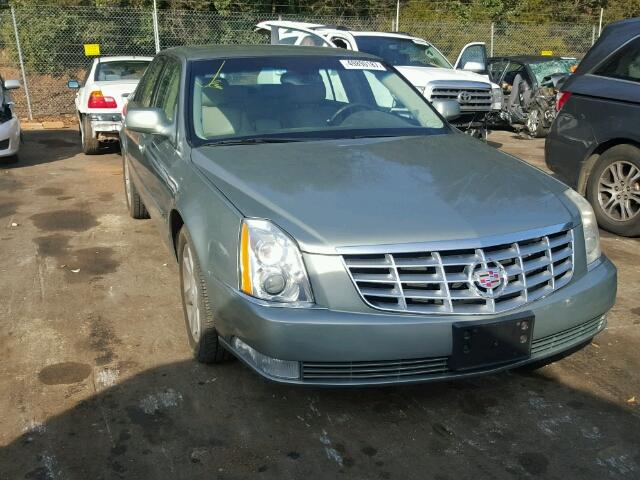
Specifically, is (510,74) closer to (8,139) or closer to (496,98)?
→ (496,98)

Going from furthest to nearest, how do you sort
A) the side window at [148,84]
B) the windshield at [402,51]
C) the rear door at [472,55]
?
the rear door at [472,55]
the windshield at [402,51]
the side window at [148,84]

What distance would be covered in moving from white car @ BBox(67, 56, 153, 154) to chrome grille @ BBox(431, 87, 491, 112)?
4225 millimetres

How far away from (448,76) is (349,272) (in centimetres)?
799

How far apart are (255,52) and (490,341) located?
2777 mm

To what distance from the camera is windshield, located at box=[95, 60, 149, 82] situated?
1047 centimetres

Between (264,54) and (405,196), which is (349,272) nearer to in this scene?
(405,196)

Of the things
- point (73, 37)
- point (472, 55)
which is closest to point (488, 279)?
point (472, 55)

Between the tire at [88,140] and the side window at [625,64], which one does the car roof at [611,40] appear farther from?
the tire at [88,140]

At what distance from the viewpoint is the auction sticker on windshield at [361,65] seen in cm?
489

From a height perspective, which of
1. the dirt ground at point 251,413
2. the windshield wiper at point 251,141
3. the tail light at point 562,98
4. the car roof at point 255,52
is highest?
the car roof at point 255,52

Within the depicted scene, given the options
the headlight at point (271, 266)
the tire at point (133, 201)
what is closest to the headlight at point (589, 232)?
the headlight at point (271, 266)

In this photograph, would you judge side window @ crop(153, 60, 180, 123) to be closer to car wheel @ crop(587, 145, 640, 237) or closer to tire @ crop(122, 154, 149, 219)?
tire @ crop(122, 154, 149, 219)

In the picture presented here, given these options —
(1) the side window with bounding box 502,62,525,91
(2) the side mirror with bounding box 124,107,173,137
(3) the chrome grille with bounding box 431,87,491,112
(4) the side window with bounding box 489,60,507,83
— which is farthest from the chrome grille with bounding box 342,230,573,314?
(4) the side window with bounding box 489,60,507,83

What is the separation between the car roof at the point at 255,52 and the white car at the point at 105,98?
16.7 ft
